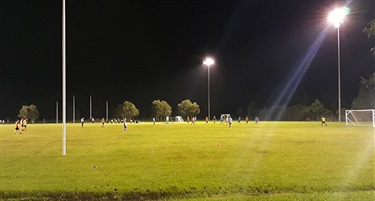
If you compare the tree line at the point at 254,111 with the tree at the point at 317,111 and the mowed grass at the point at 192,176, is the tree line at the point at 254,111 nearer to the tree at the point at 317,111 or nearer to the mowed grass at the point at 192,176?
the tree at the point at 317,111

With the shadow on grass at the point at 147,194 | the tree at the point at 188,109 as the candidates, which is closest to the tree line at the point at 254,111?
the tree at the point at 188,109

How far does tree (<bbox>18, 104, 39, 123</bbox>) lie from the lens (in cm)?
13212

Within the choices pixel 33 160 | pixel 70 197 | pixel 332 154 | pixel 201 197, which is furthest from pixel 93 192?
pixel 332 154

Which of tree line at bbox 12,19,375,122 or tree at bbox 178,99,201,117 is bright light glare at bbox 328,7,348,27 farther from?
tree at bbox 178,99,201,117

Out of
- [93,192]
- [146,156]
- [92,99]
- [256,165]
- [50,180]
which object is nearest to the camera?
[93,192]

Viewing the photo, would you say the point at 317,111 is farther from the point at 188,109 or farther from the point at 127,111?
the point at 127,111

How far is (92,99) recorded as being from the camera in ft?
492

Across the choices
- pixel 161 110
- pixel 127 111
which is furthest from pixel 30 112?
pixel 161 110

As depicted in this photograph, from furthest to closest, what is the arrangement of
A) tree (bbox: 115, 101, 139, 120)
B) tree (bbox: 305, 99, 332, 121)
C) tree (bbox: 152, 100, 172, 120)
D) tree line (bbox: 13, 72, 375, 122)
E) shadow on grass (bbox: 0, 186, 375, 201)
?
tree (bbox: 152, 100, 172, 120) < tree (bbox: 115, 101, 139, 120) < tree line (bbox: 13, 72, 375, 122) < tree (bbox: 305, 99, 332, 121) < shadow on grass (bbox: 0, 186, 375, 201)

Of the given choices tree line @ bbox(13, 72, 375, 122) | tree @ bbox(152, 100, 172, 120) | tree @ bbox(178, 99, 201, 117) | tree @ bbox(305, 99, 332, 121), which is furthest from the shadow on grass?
tree @ bbox(152, 100, 172, 120)

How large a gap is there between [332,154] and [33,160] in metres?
14.7

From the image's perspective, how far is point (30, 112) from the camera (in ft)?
441

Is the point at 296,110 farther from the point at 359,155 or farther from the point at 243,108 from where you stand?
the point at 359,155

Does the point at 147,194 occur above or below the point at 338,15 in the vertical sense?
below
